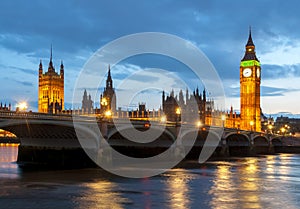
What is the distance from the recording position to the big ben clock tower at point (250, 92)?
130 m

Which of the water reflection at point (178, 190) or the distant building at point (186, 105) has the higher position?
the distant building at point (186, 105)

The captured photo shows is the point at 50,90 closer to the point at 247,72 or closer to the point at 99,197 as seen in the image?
the point at 247,72

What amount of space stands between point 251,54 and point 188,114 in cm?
3856

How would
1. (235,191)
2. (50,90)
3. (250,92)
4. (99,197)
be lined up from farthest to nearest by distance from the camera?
(50,90), (250,92), (235,191), (99,197)

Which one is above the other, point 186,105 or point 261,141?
point 186,105

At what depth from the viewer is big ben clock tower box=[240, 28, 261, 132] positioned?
130 meters

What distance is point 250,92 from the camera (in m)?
131

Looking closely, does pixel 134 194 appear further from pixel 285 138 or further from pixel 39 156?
pixel 285 138

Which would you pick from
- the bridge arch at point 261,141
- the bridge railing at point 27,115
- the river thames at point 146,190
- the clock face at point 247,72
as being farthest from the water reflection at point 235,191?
the clock face at point 247,72

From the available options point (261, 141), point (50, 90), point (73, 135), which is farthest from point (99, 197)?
point (50, 90)

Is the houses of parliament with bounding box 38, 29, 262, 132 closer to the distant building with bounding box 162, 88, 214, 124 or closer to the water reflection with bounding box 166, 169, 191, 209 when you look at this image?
the distant building with bounding box 162, 88, 214, 124

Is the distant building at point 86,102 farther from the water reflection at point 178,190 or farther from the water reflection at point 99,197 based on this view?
the water reflection at point 99,197

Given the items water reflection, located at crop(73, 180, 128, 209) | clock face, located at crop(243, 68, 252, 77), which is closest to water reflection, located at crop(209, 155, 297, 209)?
water reflection, located at crop(73, 180, 128, 209)

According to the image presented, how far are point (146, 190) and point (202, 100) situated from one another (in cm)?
8860
